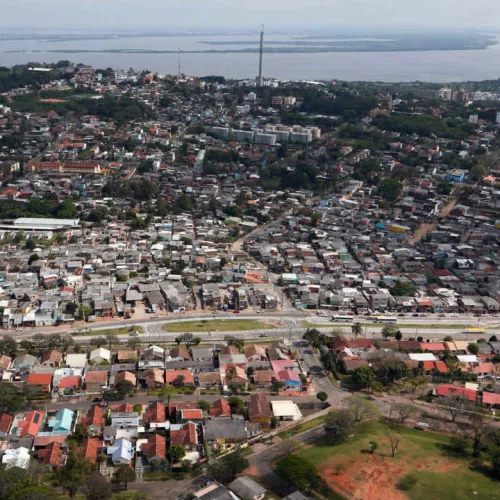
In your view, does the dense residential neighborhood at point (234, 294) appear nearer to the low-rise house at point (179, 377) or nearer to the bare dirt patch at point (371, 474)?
the low-rise house at point (179, 377)

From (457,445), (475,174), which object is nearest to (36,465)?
(457,445)

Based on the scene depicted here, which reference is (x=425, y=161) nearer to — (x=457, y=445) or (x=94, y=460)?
(x=457, y=445)

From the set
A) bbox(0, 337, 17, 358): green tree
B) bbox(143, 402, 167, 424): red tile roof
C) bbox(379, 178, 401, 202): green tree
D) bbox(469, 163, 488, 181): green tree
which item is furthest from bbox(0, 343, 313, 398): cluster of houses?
bbox(469, 163, 488, 181): green tree

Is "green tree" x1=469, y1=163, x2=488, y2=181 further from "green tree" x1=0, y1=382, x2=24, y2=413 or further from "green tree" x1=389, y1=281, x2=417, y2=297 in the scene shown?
"green tree" x1=0, y1=382, x2=24, y2=413

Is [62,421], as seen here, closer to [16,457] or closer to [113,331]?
[16,457]

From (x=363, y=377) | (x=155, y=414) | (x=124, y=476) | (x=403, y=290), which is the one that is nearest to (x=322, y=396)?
(x=363, y=377)
